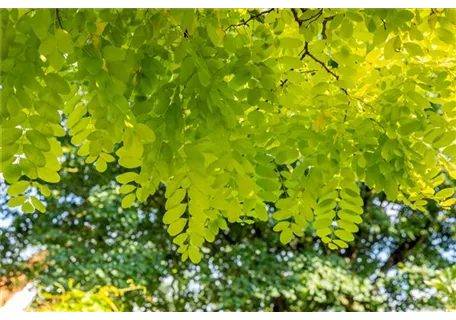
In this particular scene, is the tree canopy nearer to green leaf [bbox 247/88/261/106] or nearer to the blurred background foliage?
green leaf [bbox 247/88/261/106]

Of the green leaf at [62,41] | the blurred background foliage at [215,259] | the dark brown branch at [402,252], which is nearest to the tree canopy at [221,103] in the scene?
the green leaf at [62,41]

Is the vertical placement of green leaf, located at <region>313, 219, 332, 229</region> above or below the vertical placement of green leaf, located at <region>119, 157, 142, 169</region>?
above

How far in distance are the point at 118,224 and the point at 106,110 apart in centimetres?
386

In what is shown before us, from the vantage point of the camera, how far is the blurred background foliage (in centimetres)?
460

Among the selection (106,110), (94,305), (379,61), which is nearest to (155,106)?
(106,110)

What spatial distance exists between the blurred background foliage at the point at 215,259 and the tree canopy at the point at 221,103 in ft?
11.1

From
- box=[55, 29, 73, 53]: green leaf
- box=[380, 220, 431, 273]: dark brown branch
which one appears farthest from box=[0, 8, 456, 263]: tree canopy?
box=[380, 220, 431, 273]: dark brown branch

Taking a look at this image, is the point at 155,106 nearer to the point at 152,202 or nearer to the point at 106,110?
the point at 106,110

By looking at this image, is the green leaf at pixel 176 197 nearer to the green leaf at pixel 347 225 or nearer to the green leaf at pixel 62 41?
the green leaf at pixel 62 41

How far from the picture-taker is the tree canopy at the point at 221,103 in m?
0.85

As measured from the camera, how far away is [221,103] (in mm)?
937

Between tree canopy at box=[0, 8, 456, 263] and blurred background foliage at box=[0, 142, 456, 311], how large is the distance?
338cm

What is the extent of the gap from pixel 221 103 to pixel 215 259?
13.0 ft

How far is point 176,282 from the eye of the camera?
4.89 meters
